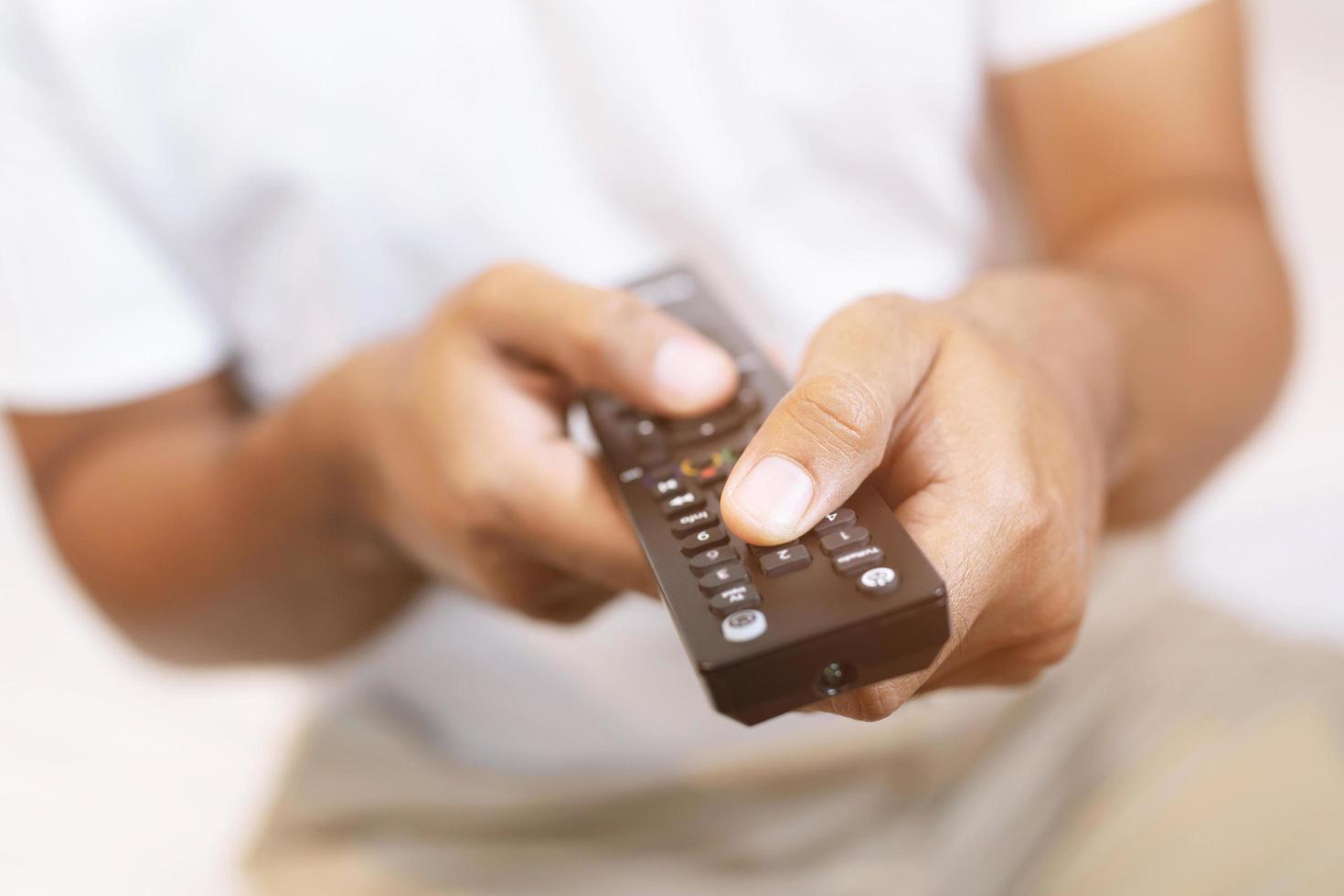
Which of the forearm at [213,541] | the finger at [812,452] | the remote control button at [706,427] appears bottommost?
the forearm at [213,541]

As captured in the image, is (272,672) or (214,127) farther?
(272,672)

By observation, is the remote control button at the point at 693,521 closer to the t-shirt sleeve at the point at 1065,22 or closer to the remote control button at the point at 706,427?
the remote control button at the point at 706,427

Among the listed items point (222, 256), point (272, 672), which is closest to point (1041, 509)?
point (222, 256)

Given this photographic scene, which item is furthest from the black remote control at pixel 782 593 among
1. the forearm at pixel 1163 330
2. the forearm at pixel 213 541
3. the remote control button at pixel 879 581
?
the forearm at pixel 213 541

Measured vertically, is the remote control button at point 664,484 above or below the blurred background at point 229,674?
above

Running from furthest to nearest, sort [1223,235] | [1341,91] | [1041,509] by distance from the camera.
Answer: [1341,91] → [1223,235] → [1041,509]

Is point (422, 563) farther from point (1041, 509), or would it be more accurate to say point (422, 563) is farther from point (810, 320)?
point (1041, 509)

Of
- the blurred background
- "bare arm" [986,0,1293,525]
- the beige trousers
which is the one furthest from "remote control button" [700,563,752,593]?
the blurred background

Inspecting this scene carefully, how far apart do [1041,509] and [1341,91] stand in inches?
18.2

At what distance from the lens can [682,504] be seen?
1.01 ft

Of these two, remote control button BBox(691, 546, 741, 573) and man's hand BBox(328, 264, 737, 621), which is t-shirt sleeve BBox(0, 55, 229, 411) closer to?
man's hand BBox(328, 264, 737, 621)

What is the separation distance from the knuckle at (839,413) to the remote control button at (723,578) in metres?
0.03

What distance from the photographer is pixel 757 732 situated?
509 millimetres

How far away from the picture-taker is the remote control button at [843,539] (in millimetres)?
265
